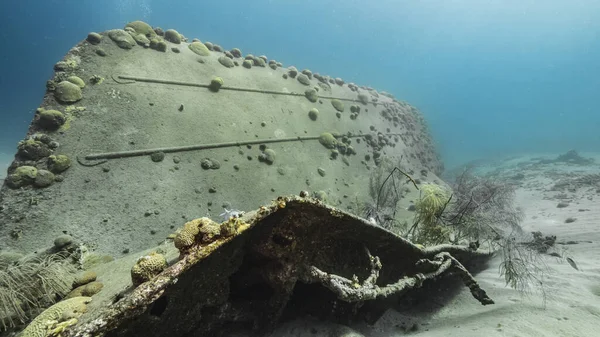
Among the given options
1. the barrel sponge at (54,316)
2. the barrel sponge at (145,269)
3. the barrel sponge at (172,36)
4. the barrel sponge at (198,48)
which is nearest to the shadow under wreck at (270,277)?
the barrel sponge at (145,269)

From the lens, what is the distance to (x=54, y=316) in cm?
258

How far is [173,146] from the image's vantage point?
356 inches

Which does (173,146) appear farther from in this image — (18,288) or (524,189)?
(524,189)

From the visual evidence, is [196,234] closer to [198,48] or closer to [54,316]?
[54,316]

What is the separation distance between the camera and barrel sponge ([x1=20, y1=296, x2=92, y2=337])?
2.45 meters

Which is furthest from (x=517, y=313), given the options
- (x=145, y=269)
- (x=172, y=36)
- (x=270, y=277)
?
(x=172, y=36)

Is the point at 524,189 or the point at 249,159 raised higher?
the point at 249,159

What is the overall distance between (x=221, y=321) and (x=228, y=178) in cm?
674

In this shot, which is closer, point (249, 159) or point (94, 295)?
point (94, 295)

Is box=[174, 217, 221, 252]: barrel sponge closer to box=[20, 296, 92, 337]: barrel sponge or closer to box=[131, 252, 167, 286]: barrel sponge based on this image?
box=[131, 252, 167, 286]: barrel sponge

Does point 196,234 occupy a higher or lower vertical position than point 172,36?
lower

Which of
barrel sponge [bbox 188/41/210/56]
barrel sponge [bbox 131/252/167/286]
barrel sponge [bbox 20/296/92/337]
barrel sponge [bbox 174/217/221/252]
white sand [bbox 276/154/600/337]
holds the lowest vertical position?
white sand [bbox 276/154/600/337]

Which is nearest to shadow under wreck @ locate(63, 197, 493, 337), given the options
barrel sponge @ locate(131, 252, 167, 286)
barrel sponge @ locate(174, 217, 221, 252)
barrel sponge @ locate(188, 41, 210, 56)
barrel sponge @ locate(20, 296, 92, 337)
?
barrel sponge @ locate(174, 217, 221, 252)

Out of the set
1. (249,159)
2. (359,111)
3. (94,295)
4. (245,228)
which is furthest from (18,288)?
(359,111)
